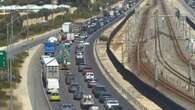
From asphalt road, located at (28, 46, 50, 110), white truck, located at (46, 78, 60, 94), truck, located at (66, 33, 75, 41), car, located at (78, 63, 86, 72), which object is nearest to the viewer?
asphalt road, located at (28, 46, 50, 110)

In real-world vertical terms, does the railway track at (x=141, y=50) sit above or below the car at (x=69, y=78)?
below

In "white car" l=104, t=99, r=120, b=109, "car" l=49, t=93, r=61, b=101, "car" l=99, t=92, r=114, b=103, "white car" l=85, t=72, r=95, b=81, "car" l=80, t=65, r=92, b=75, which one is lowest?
"car" l=80, t=65, r=92, b=75

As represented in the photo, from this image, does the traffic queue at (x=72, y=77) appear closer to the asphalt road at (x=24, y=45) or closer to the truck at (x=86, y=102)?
the truck at (x=86, y=102)

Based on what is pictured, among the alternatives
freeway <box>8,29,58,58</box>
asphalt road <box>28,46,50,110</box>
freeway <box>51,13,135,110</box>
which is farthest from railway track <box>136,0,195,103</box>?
freeway <box>8,29,58,58</box>

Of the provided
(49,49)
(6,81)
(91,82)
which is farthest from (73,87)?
(49,49)

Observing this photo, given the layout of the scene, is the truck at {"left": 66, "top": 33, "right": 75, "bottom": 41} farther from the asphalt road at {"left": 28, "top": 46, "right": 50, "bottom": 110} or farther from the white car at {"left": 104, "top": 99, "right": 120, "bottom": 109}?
the white car at {"left": 104, "top": 99, "right": 120, "bottom": 109}

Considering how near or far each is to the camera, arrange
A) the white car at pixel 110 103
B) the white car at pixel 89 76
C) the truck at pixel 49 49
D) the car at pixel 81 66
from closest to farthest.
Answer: the white car at pixel 110 103 → the white car at pixel 89 76 → the car at pixel 81 66 → the truck at pixel 49 49

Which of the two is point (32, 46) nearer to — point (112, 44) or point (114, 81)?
point (112, 44)

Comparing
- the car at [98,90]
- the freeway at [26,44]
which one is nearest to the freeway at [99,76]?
the car at [98,90]

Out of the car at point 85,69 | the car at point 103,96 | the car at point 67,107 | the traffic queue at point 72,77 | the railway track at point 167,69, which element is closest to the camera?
the car at point 67,107
